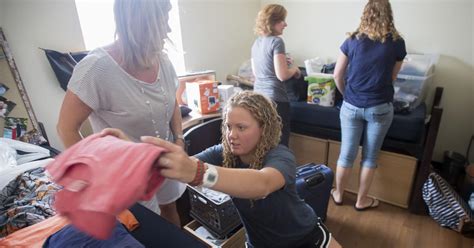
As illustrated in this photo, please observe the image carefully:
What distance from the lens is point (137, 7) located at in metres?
0.84

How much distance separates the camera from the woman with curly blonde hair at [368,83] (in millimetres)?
1577

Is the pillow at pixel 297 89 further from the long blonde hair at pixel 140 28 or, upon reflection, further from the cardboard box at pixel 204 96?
the long blonde hair at pixel 140 28

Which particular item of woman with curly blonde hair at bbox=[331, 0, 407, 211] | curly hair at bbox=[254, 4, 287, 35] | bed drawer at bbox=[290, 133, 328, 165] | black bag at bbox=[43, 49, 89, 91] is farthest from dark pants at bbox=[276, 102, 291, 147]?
black bag at bbox=[43, 49, 89, 91]

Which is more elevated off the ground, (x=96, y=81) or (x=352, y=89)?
(x=96, y=81)

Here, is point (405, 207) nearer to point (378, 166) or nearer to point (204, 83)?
point (378, 166)

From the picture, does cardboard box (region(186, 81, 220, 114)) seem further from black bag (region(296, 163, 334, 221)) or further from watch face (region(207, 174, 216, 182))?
watch face (region(207, 174, 216, 182))

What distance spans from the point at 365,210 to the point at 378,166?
0.35m

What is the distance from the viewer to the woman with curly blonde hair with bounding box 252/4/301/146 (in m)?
1.85

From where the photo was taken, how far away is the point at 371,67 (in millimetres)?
1648

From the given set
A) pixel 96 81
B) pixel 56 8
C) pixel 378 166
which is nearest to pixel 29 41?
pixel 56 8

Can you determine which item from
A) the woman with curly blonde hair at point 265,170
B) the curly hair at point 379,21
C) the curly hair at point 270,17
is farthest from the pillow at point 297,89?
the woman with curly blonde hair at point 265,170

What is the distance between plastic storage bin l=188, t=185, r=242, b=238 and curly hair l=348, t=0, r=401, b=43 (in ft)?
4.16

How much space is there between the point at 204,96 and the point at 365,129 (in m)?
1.18

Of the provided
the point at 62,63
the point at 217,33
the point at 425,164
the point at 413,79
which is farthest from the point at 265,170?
the point at 217,33
